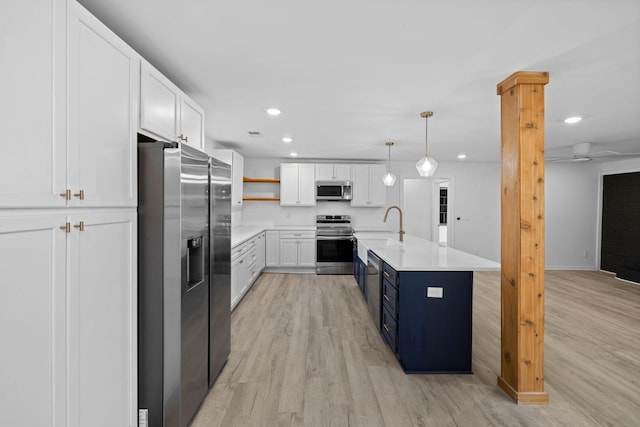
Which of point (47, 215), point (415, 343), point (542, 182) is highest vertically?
point (542, 182)

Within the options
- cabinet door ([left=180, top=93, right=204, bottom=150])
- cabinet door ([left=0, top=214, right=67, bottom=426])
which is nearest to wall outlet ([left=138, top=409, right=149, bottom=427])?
cabinet door ([left=0, top=214, right=67, bottom=426])

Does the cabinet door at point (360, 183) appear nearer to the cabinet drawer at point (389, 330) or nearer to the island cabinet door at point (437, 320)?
the cabinet drawer at point (389, 330)

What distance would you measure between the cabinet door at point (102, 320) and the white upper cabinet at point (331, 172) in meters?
4.80

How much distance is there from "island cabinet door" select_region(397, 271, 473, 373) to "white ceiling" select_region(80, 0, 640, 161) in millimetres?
1629

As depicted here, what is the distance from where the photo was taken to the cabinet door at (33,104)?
99cm

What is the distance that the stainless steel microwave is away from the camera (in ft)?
20.6

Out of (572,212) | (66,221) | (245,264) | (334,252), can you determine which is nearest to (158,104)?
(66,221)

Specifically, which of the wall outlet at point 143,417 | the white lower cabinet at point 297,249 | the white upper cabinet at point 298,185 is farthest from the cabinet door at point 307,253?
the wall outlet at point 143,417

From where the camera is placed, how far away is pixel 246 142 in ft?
16.2

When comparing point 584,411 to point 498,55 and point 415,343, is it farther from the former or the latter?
point 498,55

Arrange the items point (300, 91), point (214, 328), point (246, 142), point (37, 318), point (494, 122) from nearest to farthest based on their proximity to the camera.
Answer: point (37, 318), point (214, 328), point (300, 91), point (494, 122), point (246, 142)

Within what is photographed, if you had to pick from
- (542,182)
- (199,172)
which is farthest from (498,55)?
(199,172)

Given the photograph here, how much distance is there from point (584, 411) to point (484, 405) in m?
0.66

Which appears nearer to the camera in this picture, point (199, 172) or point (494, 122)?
point (199, 172)
